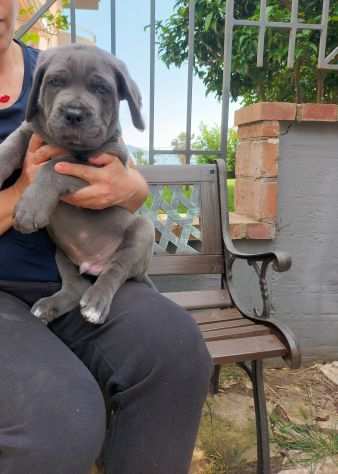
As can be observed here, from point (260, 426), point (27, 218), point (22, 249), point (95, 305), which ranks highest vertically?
point (27, 218)

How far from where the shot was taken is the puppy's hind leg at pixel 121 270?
4.83ft

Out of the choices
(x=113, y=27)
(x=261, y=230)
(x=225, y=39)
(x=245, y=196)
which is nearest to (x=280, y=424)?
(x=261, y=230)

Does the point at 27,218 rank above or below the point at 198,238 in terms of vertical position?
above

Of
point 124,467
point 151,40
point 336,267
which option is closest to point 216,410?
point 336,267

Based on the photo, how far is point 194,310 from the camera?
2.47 meters

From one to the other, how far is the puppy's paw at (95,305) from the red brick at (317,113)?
1.73 metres

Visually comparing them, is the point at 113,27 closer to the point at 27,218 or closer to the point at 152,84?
the point at 152,84

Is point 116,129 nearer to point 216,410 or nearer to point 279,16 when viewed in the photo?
point 216,410

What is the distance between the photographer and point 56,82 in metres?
1.49

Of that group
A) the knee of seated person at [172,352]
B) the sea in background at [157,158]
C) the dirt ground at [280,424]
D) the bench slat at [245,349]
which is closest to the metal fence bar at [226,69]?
the sea in background at [157,158]

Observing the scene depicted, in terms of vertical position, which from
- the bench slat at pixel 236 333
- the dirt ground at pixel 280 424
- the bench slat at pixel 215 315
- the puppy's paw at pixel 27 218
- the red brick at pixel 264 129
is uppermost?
the red brick at pixel 264 129

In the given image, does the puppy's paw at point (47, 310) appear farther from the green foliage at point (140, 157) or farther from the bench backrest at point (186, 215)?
the green foliage at point (140, 157)

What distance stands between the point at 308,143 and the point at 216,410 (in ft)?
5.05

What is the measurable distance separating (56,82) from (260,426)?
5.09 ft
